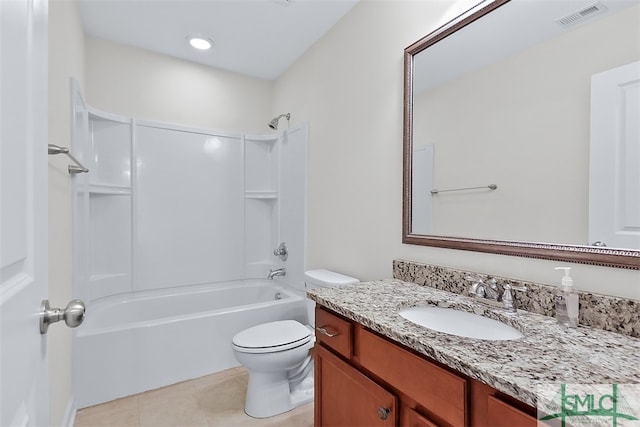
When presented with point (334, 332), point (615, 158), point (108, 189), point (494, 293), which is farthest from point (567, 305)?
point (108, 189)

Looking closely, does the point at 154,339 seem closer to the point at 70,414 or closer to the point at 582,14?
the point at 70,414

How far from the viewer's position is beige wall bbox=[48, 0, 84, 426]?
4.48 feet

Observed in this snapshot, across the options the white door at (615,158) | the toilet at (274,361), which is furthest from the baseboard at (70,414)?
the white door at (615,158)

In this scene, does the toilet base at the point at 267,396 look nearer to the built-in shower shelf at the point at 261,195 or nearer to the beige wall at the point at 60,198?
the beige wall at the point at 60,198

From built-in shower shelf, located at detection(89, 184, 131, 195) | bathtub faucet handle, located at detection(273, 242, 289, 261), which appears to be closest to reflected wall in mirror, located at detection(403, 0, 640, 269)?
bathtub faucet handle, located at detection(273, 242, 289, 261)

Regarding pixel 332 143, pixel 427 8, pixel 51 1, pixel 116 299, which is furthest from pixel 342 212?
pixel 116 299

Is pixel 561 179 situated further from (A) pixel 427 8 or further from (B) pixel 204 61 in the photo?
(B) pixel 204 61

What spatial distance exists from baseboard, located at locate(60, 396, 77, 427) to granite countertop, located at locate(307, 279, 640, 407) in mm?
1584

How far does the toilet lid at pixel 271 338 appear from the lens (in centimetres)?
174

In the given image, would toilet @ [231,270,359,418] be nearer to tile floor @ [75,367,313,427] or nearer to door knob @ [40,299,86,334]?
tile floor @ [75,367,313,427]

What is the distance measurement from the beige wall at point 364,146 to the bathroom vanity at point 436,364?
1.06ft

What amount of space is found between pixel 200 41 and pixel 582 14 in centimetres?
247

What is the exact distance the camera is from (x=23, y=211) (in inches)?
20.3

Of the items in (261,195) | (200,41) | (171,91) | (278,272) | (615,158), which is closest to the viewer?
(615,158)
